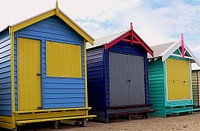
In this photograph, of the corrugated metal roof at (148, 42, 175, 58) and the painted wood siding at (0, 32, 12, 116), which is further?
the corrugated metal roof at (148, 42, 175, 58)

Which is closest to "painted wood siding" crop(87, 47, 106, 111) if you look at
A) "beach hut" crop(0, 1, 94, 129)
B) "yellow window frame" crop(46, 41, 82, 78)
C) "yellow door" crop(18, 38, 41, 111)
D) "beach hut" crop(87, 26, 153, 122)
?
"beach hut" crop(87, 26, 153, 122)

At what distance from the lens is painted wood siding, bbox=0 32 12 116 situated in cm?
900

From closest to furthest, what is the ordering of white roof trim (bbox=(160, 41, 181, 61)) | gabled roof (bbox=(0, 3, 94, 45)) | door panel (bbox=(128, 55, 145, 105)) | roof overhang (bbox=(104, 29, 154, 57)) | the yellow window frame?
gabled roof (bbox=(0, 3, 94, 45)), the yellow window frame, roof overhang (bbox=(104, 29, 154, 57)), door panel (bbox=(128, 55, 145, 105)), white roof trim (bbox=(160, 41, 181, 61))

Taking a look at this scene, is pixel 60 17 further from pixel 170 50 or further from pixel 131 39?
pixel 170 50

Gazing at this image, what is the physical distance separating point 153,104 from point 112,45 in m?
4.31

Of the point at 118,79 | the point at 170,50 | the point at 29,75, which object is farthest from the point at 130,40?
the point at 29,75

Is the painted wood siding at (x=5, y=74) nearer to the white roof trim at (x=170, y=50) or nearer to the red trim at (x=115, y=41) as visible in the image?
the red trim at (x=115, y=41)

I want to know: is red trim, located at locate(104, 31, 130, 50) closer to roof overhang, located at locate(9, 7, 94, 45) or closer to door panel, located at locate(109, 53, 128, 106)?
door panel, located at locate(109, 53, 128, 106)

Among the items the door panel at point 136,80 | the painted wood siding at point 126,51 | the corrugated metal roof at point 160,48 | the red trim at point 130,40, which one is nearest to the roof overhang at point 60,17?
the red trim at point 130,40

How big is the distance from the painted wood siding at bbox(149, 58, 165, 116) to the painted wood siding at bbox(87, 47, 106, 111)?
3668 mm

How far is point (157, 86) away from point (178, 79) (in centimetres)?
140

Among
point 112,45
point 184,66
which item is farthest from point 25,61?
point 184,66

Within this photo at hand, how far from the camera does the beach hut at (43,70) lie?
29.3 feet

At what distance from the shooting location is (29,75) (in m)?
9.26
